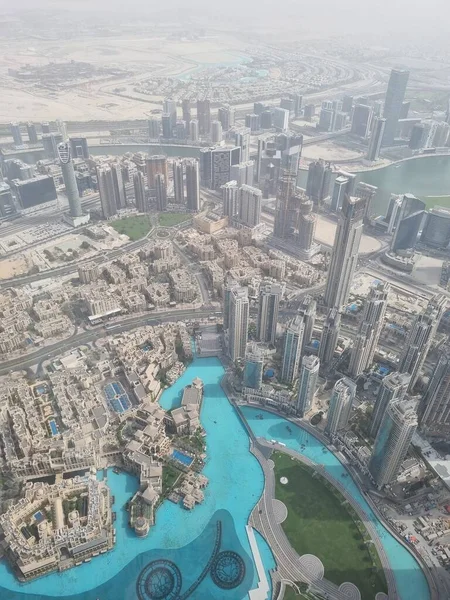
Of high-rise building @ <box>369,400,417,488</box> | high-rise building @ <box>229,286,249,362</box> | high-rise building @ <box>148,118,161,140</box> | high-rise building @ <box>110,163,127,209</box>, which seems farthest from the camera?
high-rise building @ <box>148,118,161,140</box>

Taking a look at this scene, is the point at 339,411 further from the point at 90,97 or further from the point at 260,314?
the point at 90,97

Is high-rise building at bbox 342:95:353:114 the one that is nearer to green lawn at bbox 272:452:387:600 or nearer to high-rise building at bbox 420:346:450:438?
high-rise building at bbox 420:346:450:438

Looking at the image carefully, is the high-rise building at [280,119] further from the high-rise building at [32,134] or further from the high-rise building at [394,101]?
the high-rise building at [32,134]

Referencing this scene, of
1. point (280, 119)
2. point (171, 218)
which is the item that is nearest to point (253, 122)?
point (280, 119)

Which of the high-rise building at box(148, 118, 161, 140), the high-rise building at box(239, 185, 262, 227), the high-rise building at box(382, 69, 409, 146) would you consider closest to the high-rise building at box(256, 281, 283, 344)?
the high-rise building at box(239, 185, 262, 227)

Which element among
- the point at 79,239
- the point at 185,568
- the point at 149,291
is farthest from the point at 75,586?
the point at 79,239

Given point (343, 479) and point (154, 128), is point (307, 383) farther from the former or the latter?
point (154, 128)
